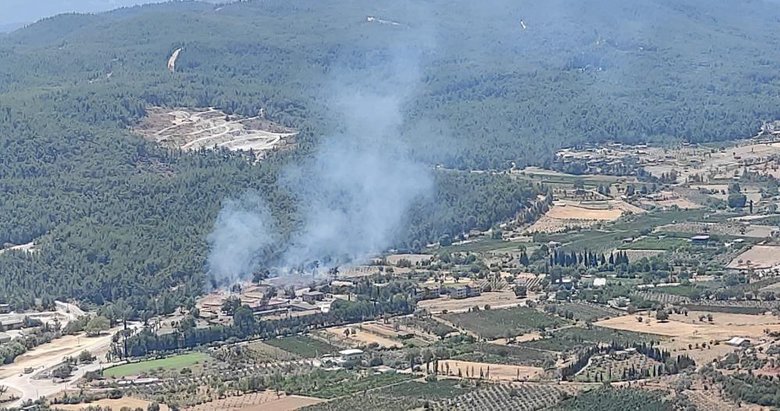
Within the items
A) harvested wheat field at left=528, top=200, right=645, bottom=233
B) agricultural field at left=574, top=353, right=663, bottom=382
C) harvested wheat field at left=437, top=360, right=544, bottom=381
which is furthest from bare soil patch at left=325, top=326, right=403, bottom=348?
harvested wheat field at left=528, top=200, right=645, bottom=233

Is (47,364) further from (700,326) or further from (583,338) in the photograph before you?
(700,326)

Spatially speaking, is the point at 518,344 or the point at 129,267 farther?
the point at 129,267

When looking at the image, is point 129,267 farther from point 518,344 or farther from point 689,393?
point 689,393

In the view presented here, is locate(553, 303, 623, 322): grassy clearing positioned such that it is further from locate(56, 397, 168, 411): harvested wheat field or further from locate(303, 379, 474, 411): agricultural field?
locate(56, 397, 168, 411): harvested wheat field

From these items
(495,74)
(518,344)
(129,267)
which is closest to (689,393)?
(518,344)

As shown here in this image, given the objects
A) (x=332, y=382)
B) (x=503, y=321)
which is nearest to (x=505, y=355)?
(x=503, y=321)

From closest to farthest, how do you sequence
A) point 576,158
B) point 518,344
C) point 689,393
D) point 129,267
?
point 689,393
point 518,344
point 129,267
point 576,158
